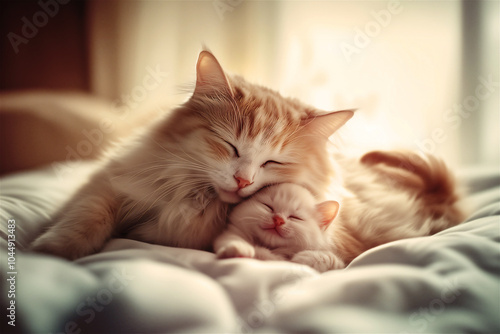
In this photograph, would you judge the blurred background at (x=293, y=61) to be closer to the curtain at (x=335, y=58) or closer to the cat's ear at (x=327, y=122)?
the curtain at (x=335, y=58)

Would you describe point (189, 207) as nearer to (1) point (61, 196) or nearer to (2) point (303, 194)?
(2) point (303, 194)

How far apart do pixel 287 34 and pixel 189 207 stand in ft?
3.86

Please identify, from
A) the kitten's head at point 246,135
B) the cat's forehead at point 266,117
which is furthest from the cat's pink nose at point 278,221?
the cat's forehead at point 266,117

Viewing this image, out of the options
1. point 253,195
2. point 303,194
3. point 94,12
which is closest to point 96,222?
point 253,195

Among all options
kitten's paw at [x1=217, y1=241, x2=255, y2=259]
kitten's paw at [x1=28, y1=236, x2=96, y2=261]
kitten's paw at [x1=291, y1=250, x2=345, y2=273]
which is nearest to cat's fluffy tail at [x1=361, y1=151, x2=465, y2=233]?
kitten's paw at [x1=291, y1=250, x2=345, y2=273]

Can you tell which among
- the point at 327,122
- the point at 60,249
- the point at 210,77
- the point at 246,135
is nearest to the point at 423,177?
the point at 327,122

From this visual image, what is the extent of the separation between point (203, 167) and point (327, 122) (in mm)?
398

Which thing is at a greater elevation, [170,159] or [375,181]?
[170,159]

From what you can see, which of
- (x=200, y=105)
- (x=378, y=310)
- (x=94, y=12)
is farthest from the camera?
(x=94, y=12)

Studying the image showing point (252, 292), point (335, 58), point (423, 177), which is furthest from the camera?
point (335, 58)

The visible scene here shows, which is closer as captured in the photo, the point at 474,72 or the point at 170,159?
the point at 170,159

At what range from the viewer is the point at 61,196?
4.28 feet

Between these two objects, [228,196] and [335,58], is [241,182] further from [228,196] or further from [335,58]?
[335,58]

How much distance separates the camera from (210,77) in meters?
1.00
